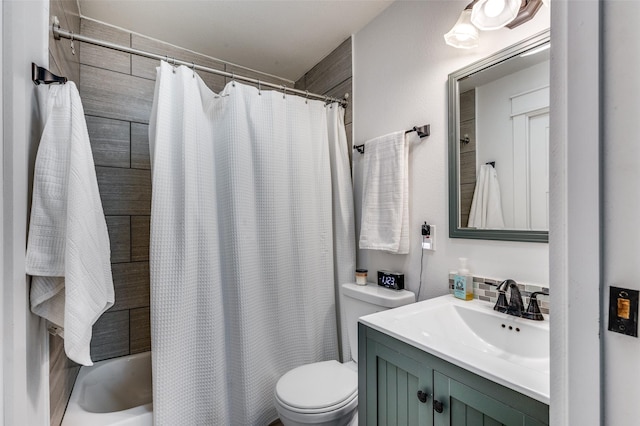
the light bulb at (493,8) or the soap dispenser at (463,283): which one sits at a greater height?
the light bulb at (493,8)

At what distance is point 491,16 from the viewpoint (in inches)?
45.3

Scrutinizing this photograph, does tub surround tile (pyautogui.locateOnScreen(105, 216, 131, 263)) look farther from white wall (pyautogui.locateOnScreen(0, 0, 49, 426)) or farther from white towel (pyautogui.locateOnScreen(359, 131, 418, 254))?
white towel (pyautogui.locateOnScreen(359, 131, 418, 254))

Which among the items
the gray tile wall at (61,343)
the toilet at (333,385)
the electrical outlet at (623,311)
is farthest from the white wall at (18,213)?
the electrical outlet at (623,311)

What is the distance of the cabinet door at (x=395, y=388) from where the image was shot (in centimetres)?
91

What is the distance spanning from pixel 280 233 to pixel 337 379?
81 cm

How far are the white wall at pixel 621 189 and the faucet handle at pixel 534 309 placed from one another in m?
0.72

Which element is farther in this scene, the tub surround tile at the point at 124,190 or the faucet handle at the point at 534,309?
the tub surround tile at the point at 124,190

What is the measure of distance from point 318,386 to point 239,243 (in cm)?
79

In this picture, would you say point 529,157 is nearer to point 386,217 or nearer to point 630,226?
point 386,217

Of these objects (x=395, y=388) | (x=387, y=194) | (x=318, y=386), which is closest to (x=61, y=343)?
(x=318, y=386)

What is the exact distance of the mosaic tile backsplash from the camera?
1099 millimetres

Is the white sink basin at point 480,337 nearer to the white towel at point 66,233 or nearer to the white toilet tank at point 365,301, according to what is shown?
the white toilet tank at point 365,301

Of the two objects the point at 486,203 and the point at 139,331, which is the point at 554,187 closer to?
the point at 486,203

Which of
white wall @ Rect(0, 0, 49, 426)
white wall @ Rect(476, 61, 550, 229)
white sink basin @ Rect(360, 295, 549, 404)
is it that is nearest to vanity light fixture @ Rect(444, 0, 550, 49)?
white wall @ Rect(476, 61, 550, 229)
